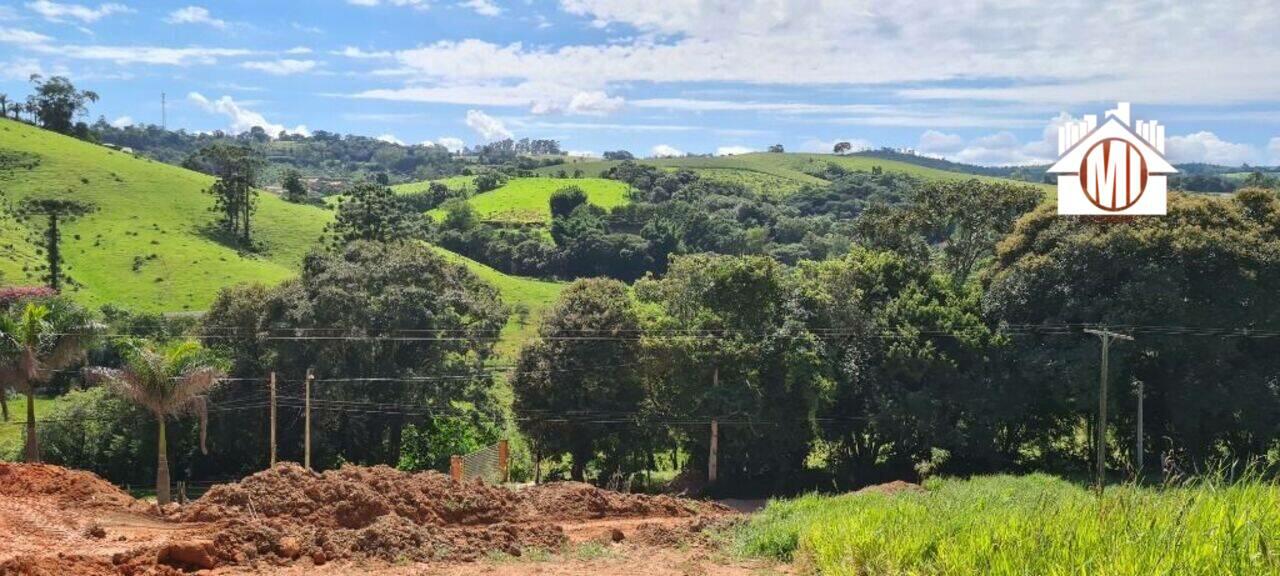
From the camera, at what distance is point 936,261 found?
35875 mm

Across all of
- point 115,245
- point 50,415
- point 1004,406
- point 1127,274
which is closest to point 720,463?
point 1004,406

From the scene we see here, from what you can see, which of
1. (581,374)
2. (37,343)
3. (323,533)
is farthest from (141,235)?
(323,533)

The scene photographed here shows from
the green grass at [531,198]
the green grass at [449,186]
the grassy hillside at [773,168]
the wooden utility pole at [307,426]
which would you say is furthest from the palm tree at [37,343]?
the grassy hillside at [773,168]

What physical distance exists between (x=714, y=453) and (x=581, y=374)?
14.4ft

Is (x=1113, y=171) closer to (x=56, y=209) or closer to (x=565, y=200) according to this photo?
(x=56, y=209)

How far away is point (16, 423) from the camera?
29750 millimetres

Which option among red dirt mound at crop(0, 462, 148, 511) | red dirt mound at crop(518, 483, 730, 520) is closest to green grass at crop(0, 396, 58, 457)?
red dirt mound at crop(0, 462, 148, 511)

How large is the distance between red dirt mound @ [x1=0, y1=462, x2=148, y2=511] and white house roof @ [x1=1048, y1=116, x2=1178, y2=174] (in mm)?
16038

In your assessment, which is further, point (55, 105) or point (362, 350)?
point (55, 105)

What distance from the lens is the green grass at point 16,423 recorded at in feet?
89.9

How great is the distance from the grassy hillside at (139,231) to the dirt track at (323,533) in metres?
39.4

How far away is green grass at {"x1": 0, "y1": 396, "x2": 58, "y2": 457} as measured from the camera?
27.4 meters

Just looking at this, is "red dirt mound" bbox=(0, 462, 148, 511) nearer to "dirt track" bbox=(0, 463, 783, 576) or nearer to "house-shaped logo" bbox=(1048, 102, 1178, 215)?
"dirt track" bbox=(0, 463, 783, 576)

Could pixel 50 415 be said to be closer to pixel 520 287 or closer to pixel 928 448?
pixel 928 448
